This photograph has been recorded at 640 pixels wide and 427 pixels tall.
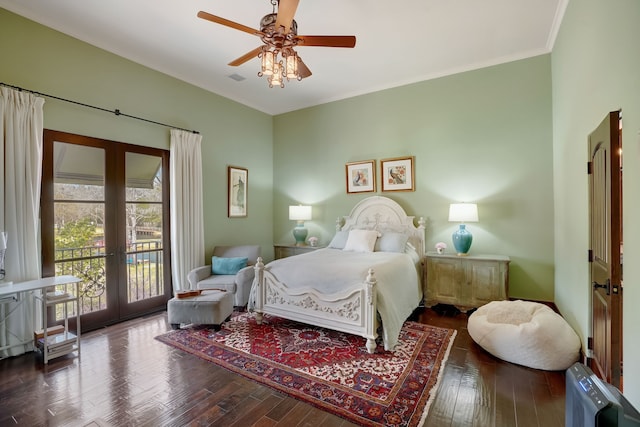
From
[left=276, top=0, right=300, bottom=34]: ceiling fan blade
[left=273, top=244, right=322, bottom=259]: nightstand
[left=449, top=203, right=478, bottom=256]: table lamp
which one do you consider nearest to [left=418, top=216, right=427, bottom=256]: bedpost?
[left=449, top=203, right=478, bottom=256]: table lamp

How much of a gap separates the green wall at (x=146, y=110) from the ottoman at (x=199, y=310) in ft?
Answer: 5.03

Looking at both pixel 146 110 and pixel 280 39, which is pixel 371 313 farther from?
pixel 146 110

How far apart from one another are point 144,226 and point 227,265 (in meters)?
1.26

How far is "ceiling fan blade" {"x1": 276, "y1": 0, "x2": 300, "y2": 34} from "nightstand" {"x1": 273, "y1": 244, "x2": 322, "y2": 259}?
3699 mm

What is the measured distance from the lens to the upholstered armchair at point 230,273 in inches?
158

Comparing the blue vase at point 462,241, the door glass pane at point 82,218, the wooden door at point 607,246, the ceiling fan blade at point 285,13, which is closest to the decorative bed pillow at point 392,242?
the blue vase at point 462,241

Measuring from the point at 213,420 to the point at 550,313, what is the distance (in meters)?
3.10

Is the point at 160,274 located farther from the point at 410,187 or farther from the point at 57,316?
the point at 410,187

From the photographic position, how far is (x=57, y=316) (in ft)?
10.8

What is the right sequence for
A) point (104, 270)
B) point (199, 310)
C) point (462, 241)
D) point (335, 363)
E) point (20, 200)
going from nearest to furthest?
1. point (335, 363)
2. point (20, 200)
3. point (199, 310)
4. point (104, 270)
5. point (462, 241)

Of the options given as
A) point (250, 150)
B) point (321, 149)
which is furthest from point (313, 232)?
point (250, 150)

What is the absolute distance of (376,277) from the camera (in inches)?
115

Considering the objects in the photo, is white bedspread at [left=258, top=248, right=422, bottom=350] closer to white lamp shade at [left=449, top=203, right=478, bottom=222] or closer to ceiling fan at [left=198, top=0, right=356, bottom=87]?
white lamp shade at [left=449, top=203, right=478, bottom=222]

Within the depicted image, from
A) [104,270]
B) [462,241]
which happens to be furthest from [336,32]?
[104,270]
